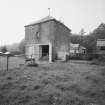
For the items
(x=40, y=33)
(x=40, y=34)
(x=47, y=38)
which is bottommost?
(x=47, y=38)

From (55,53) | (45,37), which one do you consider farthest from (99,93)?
(45,37)

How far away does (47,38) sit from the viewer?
15.9 meters

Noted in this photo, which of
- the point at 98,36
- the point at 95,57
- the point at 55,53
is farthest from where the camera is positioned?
the point at 98,36

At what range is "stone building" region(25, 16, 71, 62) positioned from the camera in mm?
15570

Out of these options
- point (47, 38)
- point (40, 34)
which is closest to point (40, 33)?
point (40, 34)

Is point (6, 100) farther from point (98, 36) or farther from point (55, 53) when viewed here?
point (98, 36)

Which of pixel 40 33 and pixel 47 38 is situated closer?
pixel 47 38

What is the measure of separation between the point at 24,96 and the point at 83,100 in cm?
227

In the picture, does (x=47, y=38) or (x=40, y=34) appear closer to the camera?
(x=47, y=38)

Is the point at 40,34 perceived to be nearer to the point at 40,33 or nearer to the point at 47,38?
the point at 40,33

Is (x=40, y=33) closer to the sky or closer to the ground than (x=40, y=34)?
closer to the sky

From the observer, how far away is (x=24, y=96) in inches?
143

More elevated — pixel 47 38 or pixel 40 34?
pixel 40 34

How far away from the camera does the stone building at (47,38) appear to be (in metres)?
15.6
